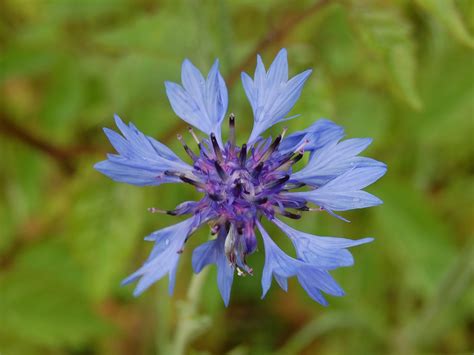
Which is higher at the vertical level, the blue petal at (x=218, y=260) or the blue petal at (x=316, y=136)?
the blue petal at (x=316, y=136)

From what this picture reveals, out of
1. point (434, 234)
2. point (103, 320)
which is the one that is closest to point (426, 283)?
point (434, 234)

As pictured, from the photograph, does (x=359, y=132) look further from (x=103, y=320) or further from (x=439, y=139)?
(x=103, y=320)

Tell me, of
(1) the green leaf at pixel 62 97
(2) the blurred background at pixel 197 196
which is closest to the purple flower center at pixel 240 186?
(2) the blurred background at pixel 197 196

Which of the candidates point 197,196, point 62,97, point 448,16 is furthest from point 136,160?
point 62,97

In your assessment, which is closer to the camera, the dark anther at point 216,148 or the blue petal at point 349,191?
the blue petal at point 349,191

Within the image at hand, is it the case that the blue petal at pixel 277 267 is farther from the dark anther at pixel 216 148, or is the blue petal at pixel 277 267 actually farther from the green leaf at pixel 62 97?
the green leaf at pixel 62 97

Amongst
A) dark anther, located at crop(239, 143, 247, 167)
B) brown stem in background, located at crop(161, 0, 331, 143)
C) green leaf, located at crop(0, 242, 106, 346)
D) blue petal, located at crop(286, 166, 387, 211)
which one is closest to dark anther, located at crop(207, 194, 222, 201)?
dark anther, located at crop(239, 143, 247, 167)

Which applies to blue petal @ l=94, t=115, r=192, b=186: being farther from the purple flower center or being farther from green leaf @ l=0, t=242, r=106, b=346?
green leaf @ l=0, t=242, r=106, b=346
